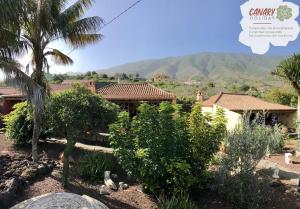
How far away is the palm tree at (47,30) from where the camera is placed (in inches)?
493

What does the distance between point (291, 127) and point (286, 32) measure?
1850 centimetres

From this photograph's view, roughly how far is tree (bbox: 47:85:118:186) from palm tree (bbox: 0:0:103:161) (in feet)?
2.03

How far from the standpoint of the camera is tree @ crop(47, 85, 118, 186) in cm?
1249

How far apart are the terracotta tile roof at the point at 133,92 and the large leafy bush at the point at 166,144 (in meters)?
16.1

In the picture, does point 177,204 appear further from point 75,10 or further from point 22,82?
point 75,10

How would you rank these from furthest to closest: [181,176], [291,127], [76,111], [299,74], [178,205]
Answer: [291,127] → [299,74] → [76,111] → [181,176] → [178,205]

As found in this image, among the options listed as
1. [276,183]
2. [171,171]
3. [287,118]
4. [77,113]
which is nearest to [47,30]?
[77,113]

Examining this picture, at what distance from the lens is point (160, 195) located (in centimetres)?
975

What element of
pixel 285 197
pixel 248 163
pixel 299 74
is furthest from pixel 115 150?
pixel 299 74

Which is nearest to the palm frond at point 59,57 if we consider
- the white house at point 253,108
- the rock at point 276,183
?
the rock at point 276,183

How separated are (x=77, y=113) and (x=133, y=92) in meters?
16.0

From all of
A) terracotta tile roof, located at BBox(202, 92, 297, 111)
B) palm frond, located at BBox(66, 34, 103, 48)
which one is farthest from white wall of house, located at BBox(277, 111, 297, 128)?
palm frond, located at BBox(66, 34, 103, 48)

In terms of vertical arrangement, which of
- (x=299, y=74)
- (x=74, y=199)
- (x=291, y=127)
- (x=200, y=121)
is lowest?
(x=291, y=127)

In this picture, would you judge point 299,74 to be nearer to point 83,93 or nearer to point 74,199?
point 83,93
